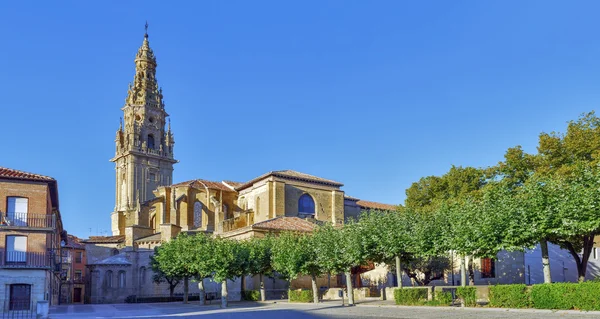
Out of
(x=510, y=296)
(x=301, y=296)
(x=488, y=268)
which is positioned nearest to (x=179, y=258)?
(x=301, y=296)

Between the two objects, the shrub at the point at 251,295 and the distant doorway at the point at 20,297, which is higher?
the distant doorway at the point at 20,297

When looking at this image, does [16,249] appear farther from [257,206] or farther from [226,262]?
[257,206]

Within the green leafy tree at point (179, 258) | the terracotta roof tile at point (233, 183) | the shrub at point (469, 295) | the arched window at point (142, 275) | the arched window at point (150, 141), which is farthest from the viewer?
the arched window at point (150, 141)

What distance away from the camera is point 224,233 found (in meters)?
58.8

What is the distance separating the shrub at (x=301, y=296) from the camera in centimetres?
3919

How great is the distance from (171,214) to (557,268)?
135 feet

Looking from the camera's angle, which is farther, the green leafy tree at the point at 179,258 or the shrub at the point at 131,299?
the shrub at the point at 131,299

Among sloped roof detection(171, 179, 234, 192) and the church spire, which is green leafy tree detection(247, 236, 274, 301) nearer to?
sloped roof detection(171, 179, 234, 192)

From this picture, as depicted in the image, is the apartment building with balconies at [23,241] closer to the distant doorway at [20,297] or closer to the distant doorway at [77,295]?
the distant doorway at [20,297]

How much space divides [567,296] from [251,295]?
2580cm

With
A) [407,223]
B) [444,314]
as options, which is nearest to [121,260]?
[407,223]

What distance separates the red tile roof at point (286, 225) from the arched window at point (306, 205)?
7833 millimetres

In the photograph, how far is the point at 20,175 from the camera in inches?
1394

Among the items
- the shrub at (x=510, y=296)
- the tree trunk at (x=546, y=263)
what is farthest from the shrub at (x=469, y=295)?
the tree trunk at (x=546, y=263)
